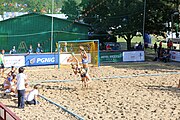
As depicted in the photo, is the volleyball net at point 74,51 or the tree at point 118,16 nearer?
the volleyball net at point 74,51

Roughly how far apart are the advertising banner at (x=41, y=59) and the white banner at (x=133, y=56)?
5499 mm

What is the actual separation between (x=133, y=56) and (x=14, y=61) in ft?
27.8

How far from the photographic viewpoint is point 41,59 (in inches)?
866

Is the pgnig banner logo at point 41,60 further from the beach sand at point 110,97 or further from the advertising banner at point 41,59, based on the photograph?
the beach sand at point 110,97

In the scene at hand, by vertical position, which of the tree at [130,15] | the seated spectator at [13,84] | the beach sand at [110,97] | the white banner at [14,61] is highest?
the tree at [130,15]

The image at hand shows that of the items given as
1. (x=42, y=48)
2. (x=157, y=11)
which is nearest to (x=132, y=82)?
(x=157, y=11)

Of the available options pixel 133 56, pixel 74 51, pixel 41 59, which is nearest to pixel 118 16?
pixel 133 56

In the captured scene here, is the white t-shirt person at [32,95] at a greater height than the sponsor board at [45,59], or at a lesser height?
lesser

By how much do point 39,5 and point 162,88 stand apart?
4669 inches

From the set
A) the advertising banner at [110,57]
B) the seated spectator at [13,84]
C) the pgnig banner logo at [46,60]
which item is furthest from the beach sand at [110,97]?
the advertising banner at [110,57]

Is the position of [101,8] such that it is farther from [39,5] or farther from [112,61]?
[39,5]

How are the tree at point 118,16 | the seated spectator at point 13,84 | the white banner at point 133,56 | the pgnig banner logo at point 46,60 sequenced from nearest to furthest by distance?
the seated spectator at point 13,84 → the pgnig banner logo at point 46,60 → the white banner at point 133,56 → the tree at point 118,16

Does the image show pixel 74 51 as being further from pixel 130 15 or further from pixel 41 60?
pixel 130 15

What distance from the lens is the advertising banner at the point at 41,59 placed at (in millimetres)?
21656
